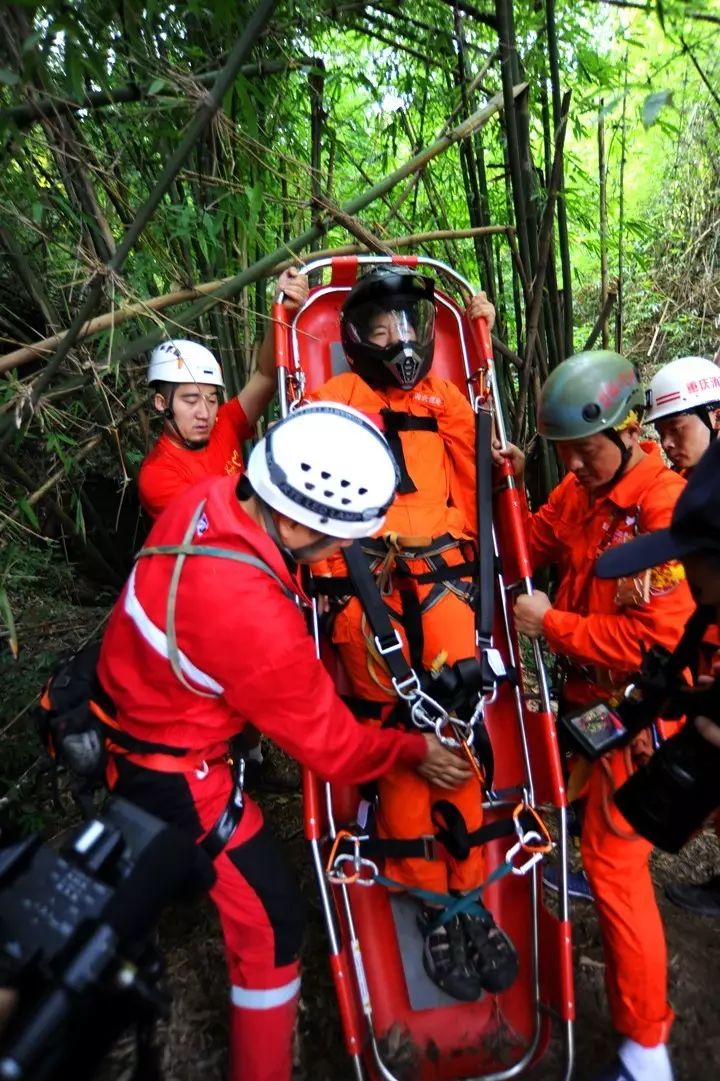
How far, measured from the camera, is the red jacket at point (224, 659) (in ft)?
5.41

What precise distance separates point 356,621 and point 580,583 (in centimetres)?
90

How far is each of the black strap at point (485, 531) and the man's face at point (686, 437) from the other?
33.8 inches

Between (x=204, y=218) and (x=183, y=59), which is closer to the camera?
(x=183, y=59)

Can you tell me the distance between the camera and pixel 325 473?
1779 millimetres

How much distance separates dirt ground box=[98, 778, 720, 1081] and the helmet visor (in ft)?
8.11

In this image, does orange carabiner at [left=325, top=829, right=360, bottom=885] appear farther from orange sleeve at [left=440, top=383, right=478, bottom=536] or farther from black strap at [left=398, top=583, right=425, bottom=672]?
orange sleeve at [left=440, top=383, right=478, bottom=536]

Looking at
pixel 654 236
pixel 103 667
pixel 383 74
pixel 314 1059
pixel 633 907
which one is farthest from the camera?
pixel 654 236

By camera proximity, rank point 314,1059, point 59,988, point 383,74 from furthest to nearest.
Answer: point 383,74
point 314,1059
point 59,988

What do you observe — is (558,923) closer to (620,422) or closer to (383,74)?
(620,422)

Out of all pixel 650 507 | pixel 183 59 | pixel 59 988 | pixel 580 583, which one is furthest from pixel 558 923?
pixel 183 59

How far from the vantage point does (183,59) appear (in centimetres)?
237

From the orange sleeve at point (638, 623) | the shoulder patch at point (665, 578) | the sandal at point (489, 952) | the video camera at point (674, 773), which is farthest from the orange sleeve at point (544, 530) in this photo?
the sandal at point (489, 952)

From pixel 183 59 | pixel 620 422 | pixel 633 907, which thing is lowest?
pixel 633 907

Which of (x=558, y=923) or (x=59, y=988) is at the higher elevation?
(x=59, y=988)
